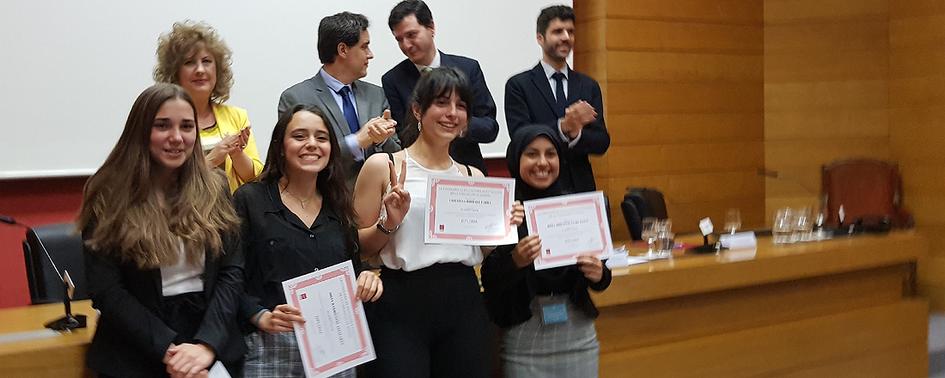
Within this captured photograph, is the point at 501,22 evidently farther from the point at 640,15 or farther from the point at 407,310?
the point at 407,310

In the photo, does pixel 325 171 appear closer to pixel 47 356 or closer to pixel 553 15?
pixel 47 356

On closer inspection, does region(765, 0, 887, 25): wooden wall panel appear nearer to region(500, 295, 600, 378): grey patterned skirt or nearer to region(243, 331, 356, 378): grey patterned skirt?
Answer: region(500, 295, 600, 378): grey patterned skirt

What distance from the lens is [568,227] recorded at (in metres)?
2.65

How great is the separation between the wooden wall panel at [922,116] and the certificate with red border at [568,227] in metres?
4.19

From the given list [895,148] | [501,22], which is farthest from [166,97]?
[895,148]

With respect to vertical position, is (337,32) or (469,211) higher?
(337,32)

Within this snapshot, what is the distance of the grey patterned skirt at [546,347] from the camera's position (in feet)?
8.93

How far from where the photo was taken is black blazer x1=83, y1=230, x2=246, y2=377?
78.9 inches

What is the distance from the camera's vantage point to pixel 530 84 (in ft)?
12.7

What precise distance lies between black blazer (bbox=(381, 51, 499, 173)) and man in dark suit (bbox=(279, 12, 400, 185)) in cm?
8

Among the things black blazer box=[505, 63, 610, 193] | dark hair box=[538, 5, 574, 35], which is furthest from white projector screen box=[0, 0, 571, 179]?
black blazer box=[505, 63, 610, 193]

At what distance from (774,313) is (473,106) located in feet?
4.94

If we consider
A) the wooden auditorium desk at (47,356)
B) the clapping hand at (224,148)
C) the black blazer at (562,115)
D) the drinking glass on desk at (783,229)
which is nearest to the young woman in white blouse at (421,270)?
the clapping hand at (224,148)

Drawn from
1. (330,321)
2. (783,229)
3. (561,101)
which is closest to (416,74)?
(561,101)
